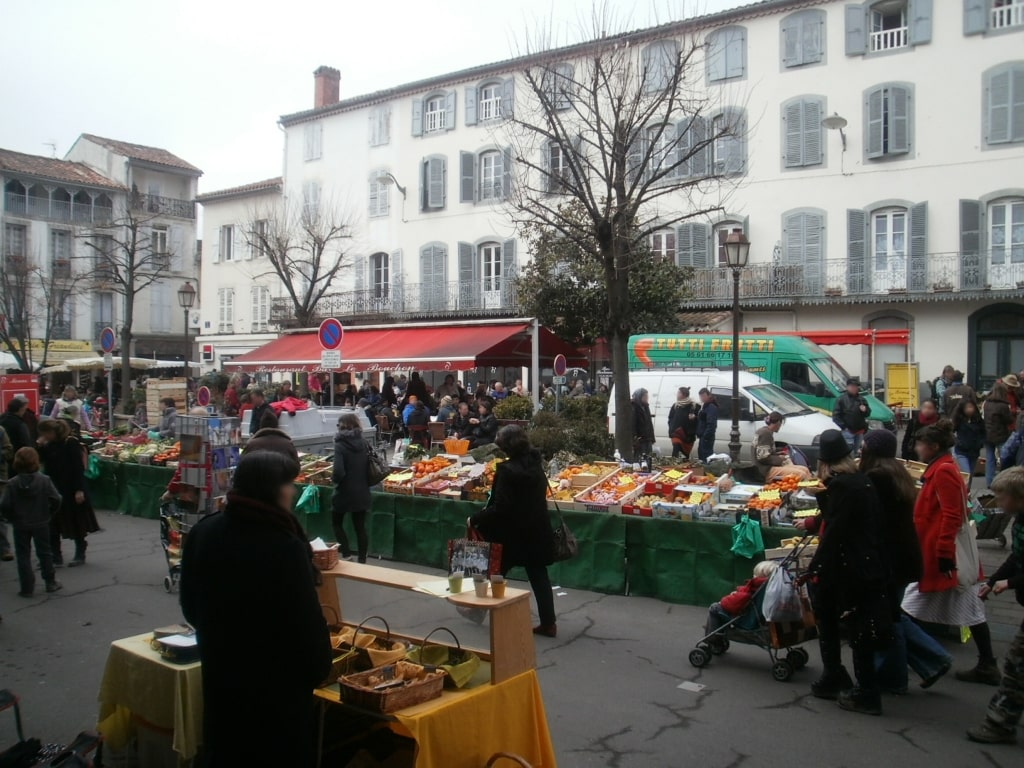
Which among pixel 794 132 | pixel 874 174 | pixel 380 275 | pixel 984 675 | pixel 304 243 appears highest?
pixel 794 132

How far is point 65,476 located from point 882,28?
2529 centimetres

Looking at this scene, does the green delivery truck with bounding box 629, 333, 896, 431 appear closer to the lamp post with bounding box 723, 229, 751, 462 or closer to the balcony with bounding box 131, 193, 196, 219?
the lamp post with bounding box 723, 229, 751, 462

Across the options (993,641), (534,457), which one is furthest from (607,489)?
(993,641)

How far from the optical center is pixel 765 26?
2631 centimetres

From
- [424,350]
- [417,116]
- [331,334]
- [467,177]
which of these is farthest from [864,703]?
[417,116]

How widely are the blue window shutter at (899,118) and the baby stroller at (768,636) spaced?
882 inches

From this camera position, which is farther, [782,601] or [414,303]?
[414,303]

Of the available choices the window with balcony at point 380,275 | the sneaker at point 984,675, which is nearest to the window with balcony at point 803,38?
the window with balcony at point 380,275

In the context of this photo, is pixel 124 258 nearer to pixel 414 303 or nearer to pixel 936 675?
pixel 414 303

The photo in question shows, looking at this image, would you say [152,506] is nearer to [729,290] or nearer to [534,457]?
[534,457]

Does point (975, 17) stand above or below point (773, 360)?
above

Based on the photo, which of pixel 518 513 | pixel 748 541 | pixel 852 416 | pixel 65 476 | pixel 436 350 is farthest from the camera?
pixel 436 350

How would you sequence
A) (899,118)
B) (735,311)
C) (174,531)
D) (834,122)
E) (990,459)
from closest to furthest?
(174,531), (990,459), (735,311), (899,118), (834,122)

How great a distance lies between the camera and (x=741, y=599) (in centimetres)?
587
